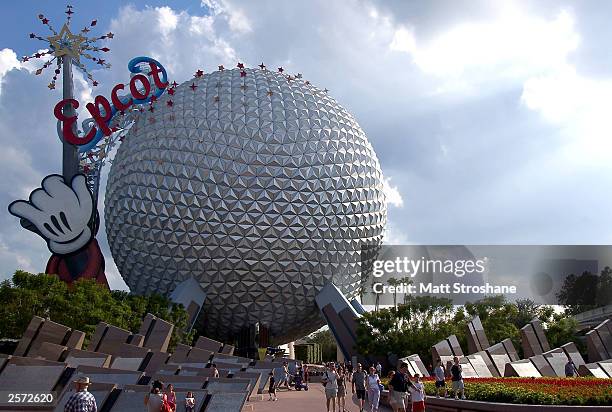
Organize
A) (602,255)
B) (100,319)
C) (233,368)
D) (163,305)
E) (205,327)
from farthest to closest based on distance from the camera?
(602,255) → (205,327) → (163,305) → (100,319) → (233,368)

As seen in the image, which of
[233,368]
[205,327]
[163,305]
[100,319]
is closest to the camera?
[233,368]

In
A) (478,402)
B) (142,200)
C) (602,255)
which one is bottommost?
(478,402)

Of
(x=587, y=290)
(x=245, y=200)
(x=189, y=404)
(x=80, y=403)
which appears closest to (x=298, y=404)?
(x=189, y=404)

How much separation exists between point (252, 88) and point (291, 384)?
63.0 ft

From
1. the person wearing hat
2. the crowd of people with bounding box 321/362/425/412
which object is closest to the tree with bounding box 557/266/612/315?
the crowd of people with bounding box 321/362/425/412

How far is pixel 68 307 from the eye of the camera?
113 feet

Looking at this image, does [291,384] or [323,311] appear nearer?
[291,384]

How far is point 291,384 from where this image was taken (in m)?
35.8

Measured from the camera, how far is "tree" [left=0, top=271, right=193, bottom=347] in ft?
110

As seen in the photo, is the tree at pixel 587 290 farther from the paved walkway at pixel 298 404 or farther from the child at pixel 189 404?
the child at pixel 189 404

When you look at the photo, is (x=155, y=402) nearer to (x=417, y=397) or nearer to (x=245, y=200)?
(x=417, y=397)

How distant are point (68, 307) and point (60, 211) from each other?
11482 millimetres

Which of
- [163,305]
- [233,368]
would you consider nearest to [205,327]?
[163,305]

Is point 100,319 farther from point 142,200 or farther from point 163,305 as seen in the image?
point 142,200
